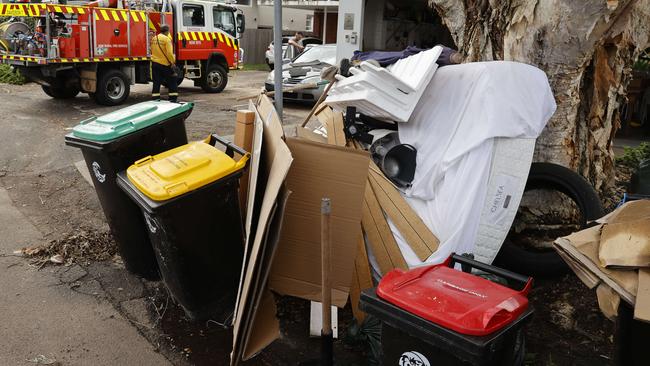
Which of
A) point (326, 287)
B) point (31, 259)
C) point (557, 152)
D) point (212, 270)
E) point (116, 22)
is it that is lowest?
point (31, 259)

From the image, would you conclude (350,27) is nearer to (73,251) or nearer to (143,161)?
(73,251)

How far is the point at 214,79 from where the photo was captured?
14.0 metres

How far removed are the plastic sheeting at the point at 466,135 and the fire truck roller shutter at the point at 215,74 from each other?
35.3 ft

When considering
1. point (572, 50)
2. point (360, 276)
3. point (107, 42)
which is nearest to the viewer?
point (360, 276)

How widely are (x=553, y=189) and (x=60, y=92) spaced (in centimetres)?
1133

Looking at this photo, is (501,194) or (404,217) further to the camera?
(404,217)

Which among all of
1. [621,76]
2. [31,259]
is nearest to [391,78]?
[621,76]

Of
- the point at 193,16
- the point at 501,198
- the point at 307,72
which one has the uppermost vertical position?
the point at 193,16

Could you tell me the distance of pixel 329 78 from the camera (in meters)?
5.74

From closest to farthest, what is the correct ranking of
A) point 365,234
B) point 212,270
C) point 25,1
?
point 212,270 → point 365,234 → point 25,1

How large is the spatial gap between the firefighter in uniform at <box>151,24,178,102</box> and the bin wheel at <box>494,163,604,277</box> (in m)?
8.61

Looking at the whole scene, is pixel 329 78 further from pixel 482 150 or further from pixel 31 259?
pixel 31 259

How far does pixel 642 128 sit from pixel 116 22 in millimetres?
10955

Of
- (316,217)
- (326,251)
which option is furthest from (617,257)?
(316,217)
